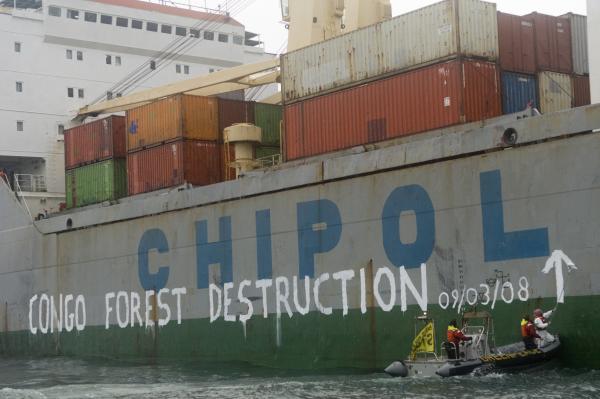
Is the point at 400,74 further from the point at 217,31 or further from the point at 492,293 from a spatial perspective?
the point at 217,31

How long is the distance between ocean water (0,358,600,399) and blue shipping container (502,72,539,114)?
673cm

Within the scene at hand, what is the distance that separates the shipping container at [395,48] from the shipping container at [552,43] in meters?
1.61

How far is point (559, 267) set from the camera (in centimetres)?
1772

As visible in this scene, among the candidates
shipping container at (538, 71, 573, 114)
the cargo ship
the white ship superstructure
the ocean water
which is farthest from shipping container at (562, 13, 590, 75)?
the white ship superstructure

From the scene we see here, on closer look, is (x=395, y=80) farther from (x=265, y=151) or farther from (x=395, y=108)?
(x=265, y=151)

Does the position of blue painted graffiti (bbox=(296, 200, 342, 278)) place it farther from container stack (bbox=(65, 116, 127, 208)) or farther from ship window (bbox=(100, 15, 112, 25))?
ship window (bbox=(100, 15, 112, 25))

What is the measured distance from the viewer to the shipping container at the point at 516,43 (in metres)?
21.8

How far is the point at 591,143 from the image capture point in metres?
17.7

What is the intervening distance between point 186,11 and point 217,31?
1.63 m

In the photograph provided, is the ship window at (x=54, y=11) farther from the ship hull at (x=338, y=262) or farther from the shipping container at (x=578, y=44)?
the shipping container at (x=578, y=44)

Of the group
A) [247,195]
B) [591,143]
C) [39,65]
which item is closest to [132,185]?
[247,195]

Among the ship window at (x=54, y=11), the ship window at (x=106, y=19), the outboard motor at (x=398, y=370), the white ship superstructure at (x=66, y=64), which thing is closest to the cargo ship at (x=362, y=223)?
the outboard motor at (x=398, y=370)

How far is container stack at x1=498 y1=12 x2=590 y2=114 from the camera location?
21.8 m

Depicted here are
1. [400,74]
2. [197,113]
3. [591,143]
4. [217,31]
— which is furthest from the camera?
[217,31]
